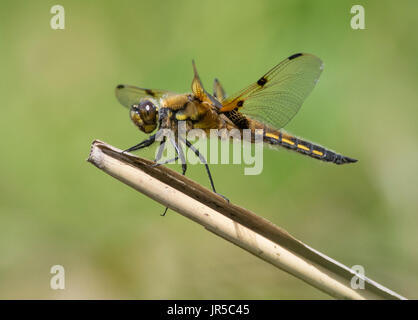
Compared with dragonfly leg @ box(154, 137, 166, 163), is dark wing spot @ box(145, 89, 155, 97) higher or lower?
higher

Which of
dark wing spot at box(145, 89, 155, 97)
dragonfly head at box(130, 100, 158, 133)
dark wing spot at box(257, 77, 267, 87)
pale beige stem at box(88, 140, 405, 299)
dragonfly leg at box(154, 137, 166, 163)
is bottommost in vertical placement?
pale beige stem at box(88, 140, 405, 299)

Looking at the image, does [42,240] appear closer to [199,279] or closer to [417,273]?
[199,279]

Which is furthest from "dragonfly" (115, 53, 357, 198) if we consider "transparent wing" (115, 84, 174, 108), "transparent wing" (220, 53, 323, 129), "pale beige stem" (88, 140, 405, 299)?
"pale beige stem" (88, 140, 405, 299)

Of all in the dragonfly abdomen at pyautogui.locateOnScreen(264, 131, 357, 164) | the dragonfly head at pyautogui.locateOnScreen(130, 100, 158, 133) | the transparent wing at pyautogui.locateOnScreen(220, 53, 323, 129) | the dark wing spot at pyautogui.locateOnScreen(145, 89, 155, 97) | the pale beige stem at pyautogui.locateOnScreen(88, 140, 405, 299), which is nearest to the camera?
the pale beige stem at pyautogui.locateOnScreen(88, 140, 405, 299)

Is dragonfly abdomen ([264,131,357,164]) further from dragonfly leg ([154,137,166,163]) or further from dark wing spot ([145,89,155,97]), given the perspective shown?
dark wing spot ([145,89,155,97])

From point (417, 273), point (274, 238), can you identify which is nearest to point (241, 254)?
point (417, 273)

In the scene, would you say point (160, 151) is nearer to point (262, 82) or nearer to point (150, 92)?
point (150, 92)

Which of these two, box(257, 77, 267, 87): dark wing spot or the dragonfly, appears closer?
the dragonfly

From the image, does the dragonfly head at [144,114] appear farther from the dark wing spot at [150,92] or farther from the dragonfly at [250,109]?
the dark wing spot at [150,92]
